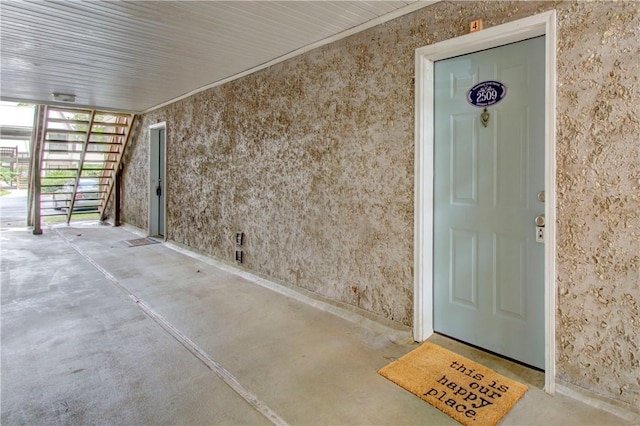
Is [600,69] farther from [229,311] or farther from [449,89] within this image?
[229,311]

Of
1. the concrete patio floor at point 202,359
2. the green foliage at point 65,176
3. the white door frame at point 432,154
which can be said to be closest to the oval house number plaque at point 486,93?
the white door frame at point 432,154

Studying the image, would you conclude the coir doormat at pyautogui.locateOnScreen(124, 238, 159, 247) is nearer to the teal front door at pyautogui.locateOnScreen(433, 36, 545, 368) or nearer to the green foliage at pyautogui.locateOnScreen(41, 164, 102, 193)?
the green foliage at pyautogui.locateOnScreen(41, 164, 102, 193)

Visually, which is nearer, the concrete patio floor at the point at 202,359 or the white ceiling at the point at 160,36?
the concrete patio floor at the point at 202,359

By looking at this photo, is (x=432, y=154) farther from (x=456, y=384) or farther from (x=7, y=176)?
(x=7, y=176)

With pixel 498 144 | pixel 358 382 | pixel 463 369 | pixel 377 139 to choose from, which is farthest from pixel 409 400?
pixel 377 139

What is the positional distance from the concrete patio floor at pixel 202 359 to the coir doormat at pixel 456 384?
0.20 feet

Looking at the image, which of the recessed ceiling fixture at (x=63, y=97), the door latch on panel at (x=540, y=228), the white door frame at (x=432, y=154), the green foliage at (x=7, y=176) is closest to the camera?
the white door frame at (x=432, y=154)

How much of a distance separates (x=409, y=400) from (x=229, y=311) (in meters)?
1.89

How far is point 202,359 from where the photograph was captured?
244 centimetres

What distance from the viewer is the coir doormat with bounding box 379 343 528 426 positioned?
6.10 feet

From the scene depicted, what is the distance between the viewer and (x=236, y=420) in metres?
1.82

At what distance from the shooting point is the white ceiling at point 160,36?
2.60 metres

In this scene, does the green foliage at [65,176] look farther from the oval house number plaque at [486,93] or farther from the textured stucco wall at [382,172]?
the oval house number plaque at [486,93]

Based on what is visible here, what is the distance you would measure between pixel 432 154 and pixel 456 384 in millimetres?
1554
